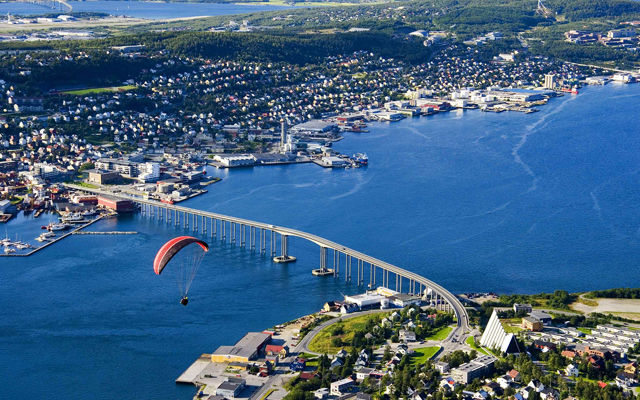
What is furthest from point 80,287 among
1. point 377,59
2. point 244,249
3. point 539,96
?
point 377,59

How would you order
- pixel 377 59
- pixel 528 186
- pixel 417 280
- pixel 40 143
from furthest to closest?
1. pixel 377 59
2. pixel 40 143
3. pixel 528 186
4. pixel 417 280

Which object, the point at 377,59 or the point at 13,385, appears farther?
the point at 377,59

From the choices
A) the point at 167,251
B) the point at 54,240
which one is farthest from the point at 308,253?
the point at 167,251

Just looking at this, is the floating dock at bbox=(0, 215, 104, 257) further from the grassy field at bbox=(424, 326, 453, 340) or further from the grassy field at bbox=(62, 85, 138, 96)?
the grassy field at bbox=(62, 85, 138, 96)

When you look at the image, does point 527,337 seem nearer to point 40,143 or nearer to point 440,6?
point 40,143

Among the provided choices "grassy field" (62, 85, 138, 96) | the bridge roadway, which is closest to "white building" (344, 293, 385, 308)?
the bridge roadway

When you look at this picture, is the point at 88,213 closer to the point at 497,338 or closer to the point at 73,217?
the point at 73,217

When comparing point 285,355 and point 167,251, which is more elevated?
point 167,251
